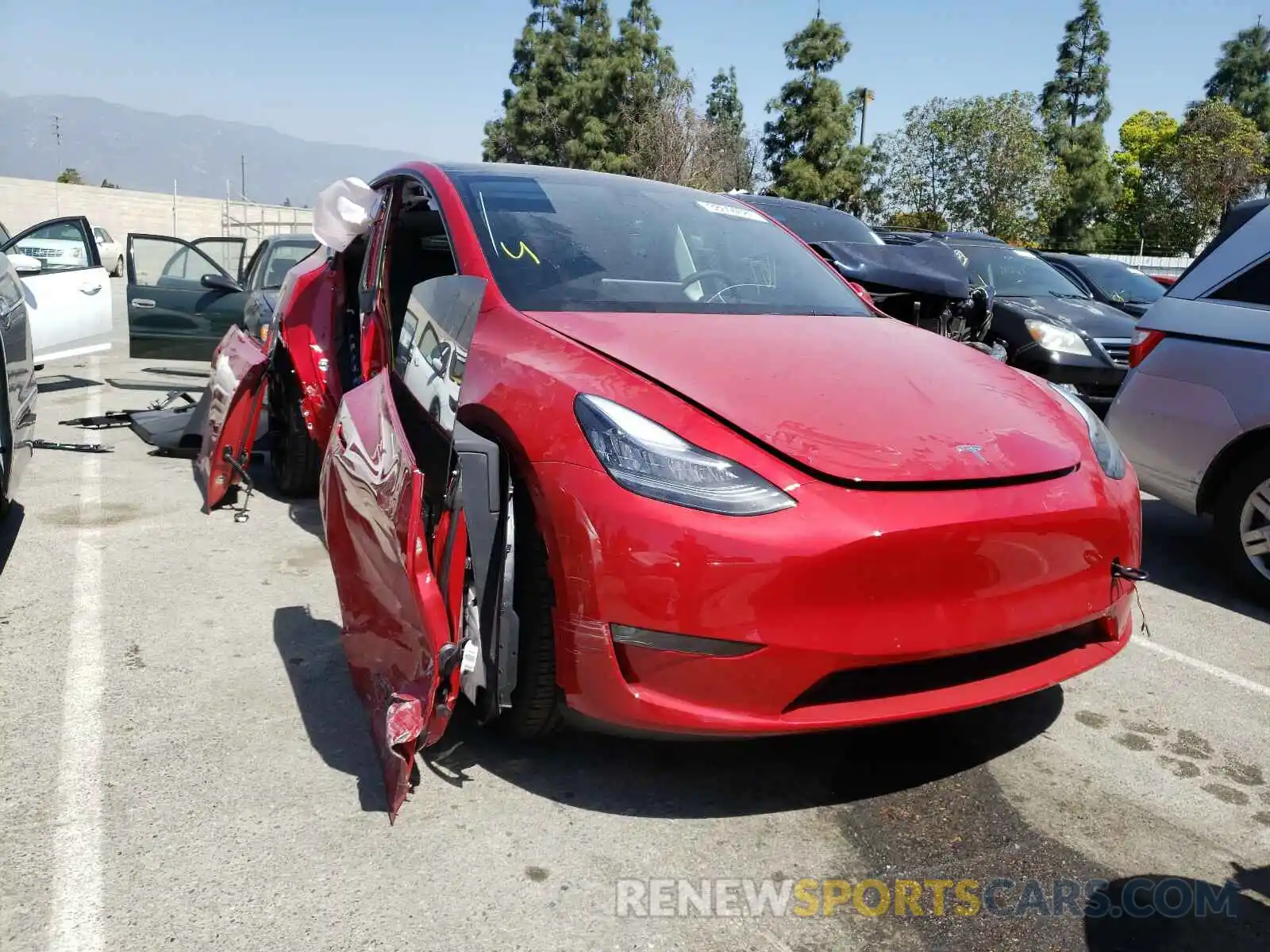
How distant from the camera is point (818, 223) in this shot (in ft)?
25.7

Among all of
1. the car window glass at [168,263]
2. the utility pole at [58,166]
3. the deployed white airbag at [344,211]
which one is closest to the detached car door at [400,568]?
the deployed white airbag at [344,211]

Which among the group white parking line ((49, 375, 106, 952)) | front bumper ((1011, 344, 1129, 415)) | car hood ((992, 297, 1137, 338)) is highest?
car hood ((992, 297, 1137, 338))

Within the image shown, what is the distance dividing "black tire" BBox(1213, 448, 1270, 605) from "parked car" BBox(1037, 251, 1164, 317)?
6.51 metres

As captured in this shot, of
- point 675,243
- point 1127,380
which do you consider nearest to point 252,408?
point 675,243

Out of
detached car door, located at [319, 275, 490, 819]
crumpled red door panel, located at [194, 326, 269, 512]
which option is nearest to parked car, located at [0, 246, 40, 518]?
crumpled red door panel, located at [194, 326, 269, 512]

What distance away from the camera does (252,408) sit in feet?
16.8

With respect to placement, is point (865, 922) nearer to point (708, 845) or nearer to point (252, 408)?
point (708, 845)

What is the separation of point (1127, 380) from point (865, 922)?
361 cm

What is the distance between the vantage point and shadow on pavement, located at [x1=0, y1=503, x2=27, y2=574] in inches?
172

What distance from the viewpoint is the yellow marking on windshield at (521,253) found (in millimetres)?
3201

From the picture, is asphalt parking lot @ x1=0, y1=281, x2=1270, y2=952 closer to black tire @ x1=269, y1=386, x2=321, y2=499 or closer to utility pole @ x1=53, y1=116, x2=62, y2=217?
black tire @ x1=269, y1=386, x2=321, y2=499

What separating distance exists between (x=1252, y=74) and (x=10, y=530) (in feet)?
225

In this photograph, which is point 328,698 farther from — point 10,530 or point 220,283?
point 220,283

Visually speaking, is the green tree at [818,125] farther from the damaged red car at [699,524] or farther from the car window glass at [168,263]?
the damaged red car at [699,524]
